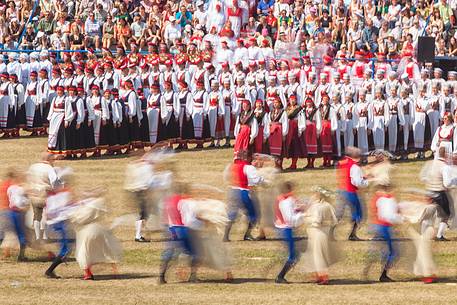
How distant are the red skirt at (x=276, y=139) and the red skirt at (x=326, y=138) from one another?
3.48ft

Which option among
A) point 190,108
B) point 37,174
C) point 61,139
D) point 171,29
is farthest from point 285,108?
point 37,174

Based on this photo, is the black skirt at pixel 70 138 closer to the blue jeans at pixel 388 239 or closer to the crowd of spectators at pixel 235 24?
the crowd of spectators at pixel 235 24

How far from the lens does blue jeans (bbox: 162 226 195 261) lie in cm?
2109

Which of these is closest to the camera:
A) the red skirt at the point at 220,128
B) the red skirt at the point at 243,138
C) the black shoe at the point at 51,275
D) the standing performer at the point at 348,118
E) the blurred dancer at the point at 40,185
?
the black shoe at the point at 51,275

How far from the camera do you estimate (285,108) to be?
32.2 m

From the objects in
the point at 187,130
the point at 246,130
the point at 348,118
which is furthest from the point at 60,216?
the point at 187,130

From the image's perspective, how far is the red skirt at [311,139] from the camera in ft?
105

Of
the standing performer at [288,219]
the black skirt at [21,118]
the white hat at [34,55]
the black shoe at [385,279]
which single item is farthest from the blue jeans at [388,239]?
the white hat at [34,55]

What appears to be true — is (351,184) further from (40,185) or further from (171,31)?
(171,31)

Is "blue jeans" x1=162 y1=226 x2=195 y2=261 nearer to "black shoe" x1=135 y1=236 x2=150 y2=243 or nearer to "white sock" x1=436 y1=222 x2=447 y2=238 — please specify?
"black shoe" x1=135 y1=236 x2=150 y2=243

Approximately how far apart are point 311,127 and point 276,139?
0.91 metres

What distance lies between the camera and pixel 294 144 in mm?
32125

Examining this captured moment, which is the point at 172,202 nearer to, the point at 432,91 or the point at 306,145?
the point at 306,145

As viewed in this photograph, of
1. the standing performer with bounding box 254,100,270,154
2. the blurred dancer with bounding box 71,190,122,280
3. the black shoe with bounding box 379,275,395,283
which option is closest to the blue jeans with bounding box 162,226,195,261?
the blurred dancer with bounding box 71,190,122,280
